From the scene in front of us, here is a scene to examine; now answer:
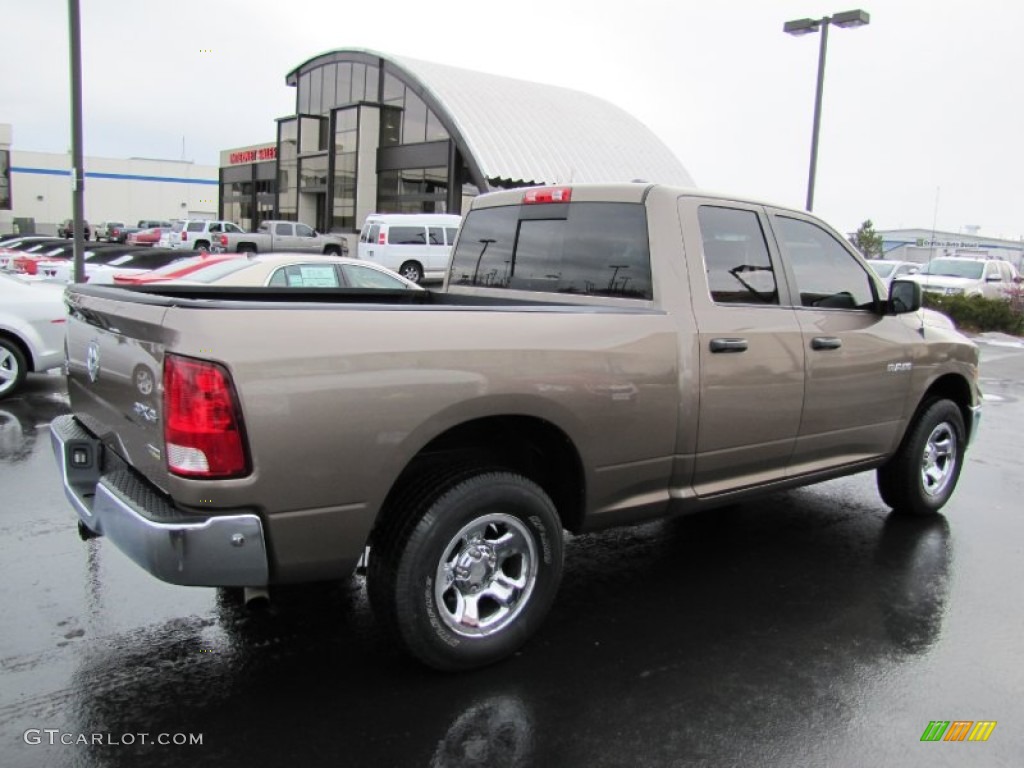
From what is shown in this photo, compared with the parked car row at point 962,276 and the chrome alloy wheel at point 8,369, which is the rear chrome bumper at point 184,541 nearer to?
the chrome alloy wheel at point 8,369

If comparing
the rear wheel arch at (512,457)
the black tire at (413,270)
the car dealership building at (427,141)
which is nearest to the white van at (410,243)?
the black tire at (413,270)

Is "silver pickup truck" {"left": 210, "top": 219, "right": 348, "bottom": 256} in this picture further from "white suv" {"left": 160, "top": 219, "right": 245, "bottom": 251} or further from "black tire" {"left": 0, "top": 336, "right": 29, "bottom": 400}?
"black tire" {"left": 0, "top": 336, "right": 29, "bottom": 400}

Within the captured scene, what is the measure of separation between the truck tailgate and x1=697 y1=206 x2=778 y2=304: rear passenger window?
254 cm

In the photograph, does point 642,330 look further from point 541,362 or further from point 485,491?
point 485,491

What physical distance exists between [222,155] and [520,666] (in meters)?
69.6

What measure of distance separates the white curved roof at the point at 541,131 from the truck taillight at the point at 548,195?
115 feet

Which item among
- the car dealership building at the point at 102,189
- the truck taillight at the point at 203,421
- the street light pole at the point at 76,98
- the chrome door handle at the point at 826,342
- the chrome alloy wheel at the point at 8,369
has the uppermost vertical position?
the car dealership building at the point at 102,189

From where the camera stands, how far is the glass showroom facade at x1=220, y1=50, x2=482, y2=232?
43.0 metres

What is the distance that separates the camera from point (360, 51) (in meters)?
47.4

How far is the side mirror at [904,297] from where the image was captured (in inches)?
189

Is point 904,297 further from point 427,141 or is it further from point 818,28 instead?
point 427,141

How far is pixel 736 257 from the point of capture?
4195mm

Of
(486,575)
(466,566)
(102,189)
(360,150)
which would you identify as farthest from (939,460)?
(102,189)

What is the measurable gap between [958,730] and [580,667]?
144 cm
